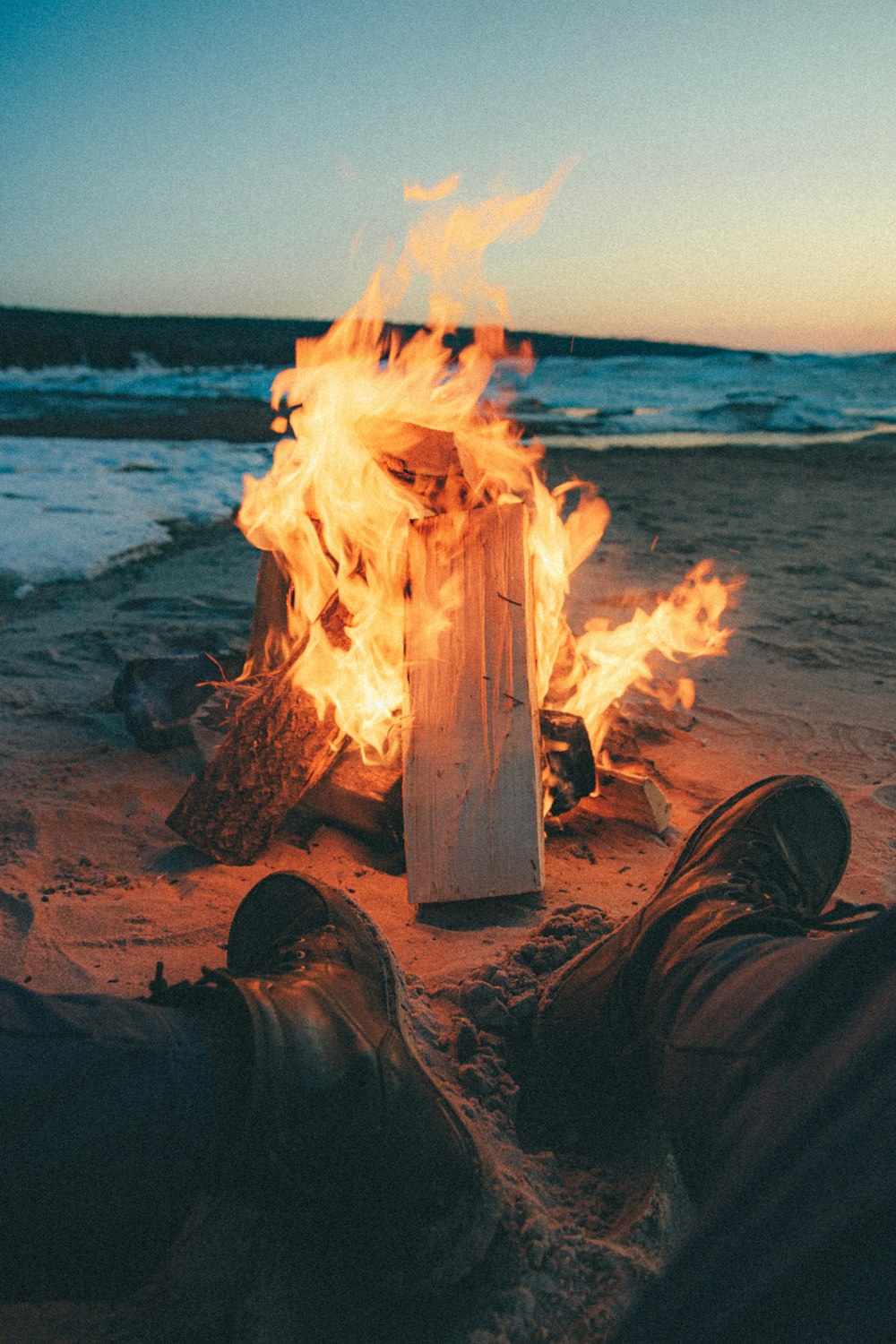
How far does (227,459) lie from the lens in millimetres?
11719

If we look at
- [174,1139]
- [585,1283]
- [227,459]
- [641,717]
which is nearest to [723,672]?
[641,717]

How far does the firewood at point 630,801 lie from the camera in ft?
9.32

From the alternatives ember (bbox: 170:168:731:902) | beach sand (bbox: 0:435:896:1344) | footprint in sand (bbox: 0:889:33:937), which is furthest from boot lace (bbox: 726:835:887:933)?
footprint in sand (bbox: 0:889:33:937)

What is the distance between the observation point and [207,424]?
17.2 m

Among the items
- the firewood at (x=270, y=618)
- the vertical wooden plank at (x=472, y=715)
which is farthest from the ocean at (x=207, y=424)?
the vertical wooden plank at (x=472, y=715)

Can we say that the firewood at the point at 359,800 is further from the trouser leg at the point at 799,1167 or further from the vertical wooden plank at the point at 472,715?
the trouser leg at the point at 799,1167

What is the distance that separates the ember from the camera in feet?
8.34

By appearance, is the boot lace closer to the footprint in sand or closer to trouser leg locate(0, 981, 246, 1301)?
trouser leg locate(0, 981, 246, 1301)

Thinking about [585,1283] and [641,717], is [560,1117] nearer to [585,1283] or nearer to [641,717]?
[585,1283]

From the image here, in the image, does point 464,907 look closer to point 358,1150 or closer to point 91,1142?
point 358,1150

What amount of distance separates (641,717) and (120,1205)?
2922 millimetres

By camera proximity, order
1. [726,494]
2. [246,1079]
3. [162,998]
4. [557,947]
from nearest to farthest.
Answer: [246,1079], [162,998], [557,947], [726,494]

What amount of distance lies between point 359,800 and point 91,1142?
1675 mm

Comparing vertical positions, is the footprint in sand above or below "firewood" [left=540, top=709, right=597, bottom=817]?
below
